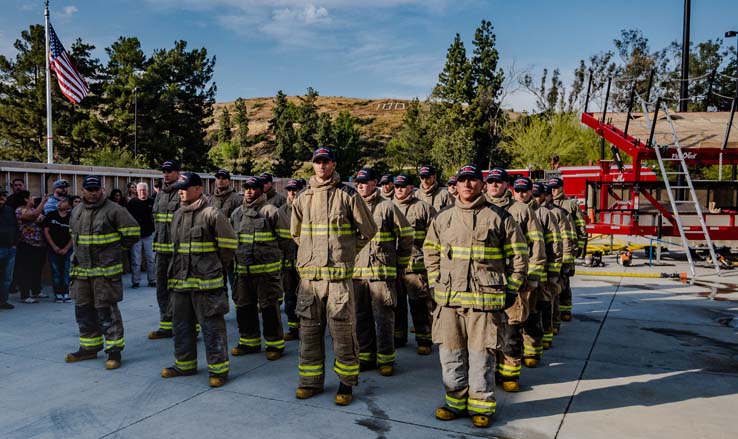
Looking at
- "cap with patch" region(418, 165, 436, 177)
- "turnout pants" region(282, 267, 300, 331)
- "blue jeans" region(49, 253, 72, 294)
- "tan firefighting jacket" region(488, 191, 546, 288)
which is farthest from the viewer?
"blue jeans" region(49, 253, 72, 294)

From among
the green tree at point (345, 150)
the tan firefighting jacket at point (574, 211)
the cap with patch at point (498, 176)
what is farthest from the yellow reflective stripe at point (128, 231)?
the green tree at point (345, 150)

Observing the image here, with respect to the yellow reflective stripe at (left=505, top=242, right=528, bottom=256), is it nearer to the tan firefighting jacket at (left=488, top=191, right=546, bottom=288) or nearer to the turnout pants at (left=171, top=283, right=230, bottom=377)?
the tan firefighting jacket at (left=488, top=191, right=546, bottom=288)

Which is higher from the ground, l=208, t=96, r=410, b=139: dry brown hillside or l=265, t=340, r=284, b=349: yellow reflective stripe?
l=208, t=96, r=410, b=139: dry brown hillside

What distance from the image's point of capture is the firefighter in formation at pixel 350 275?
14.6 feet

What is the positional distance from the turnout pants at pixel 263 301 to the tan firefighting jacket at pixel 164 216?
1083 mm

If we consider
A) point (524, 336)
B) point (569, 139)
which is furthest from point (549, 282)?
point (569, 139)

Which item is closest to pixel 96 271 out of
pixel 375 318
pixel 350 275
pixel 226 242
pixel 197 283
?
pixel 197 283

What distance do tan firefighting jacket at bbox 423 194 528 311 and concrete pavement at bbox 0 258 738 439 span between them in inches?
39.7

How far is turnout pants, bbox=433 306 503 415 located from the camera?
432 centimetres

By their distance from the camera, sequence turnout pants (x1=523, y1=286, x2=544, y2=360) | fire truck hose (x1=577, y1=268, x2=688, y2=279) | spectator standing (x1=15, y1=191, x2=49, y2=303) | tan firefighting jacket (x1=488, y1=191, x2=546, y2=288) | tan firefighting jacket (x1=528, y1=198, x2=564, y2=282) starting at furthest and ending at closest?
1. fire truck hose (x1=577, y1=268, x2=688, y2=279)
2. spectator standing (x1=15, y1=191, x2=49, y2=303)
3. tan firefighting jacket (x1=528, y1=198, x2=564, y2=282)
4. turnout pants (x1=523, y1=286, x2=544, y2=360)
5. tan firefighting jacket (x1=488, y1=191, x2=546, y2=288)

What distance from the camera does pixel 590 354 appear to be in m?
6.36

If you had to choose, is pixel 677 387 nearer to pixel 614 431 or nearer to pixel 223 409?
pixel 614 431

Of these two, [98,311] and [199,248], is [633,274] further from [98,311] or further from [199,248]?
[98,311]

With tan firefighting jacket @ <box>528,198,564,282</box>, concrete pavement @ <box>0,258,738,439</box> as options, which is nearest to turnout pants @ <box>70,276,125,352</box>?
concrete pavement @ <box>0,258,738,439</box>
